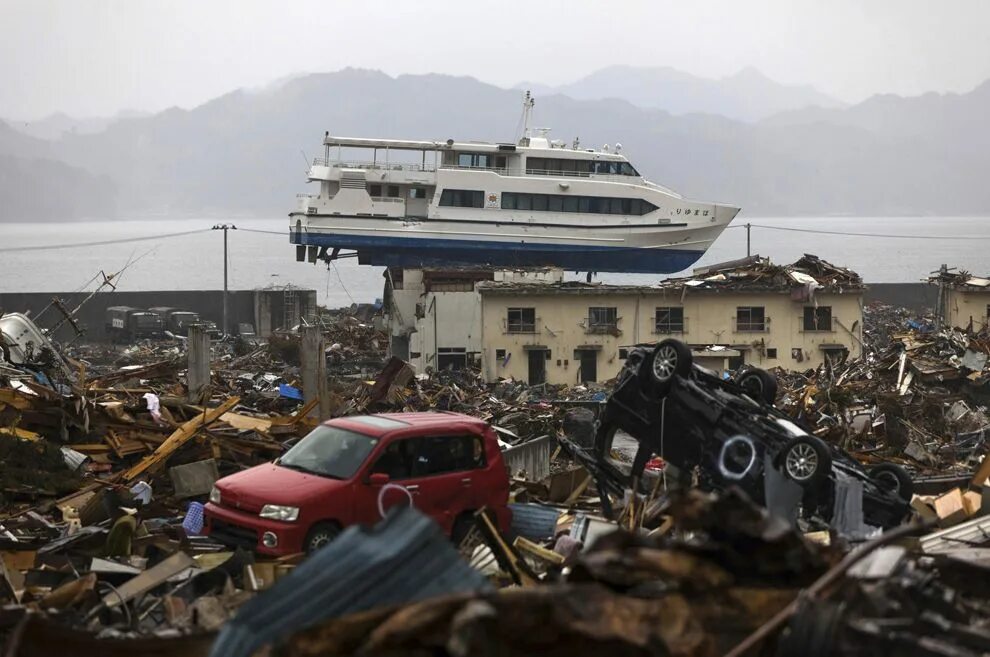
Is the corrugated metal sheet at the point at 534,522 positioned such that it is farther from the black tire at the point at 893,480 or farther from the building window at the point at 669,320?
the building window at the point at 669,320

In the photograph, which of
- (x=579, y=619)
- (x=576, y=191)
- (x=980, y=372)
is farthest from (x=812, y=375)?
(x=576, y=191)

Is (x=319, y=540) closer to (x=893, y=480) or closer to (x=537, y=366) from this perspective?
(x=893, y=480)

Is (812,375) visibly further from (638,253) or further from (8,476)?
(638,253)

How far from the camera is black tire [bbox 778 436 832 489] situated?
12.5m

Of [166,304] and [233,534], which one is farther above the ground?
[166,304]

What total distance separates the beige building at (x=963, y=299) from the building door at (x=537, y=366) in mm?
14228

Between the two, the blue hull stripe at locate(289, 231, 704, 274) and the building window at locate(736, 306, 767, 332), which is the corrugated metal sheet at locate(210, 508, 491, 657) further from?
the blue hull stripe at locate(289, 231, 704, 274)

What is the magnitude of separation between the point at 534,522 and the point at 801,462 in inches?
116

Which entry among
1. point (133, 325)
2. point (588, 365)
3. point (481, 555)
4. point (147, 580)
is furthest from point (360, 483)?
point (133, 325)

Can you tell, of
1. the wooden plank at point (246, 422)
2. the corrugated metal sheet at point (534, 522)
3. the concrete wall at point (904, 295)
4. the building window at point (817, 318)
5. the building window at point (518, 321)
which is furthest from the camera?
the concrete wall at point (904, 295)

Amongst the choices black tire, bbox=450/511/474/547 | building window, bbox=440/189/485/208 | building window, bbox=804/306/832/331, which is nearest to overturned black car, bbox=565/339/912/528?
black tire, bbox=450/511/474/547

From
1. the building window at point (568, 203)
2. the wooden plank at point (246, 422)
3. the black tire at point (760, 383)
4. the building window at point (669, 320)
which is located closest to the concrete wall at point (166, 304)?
the building window at point (568, 203)

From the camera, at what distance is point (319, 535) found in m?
10.9

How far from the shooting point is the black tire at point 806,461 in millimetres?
12539
